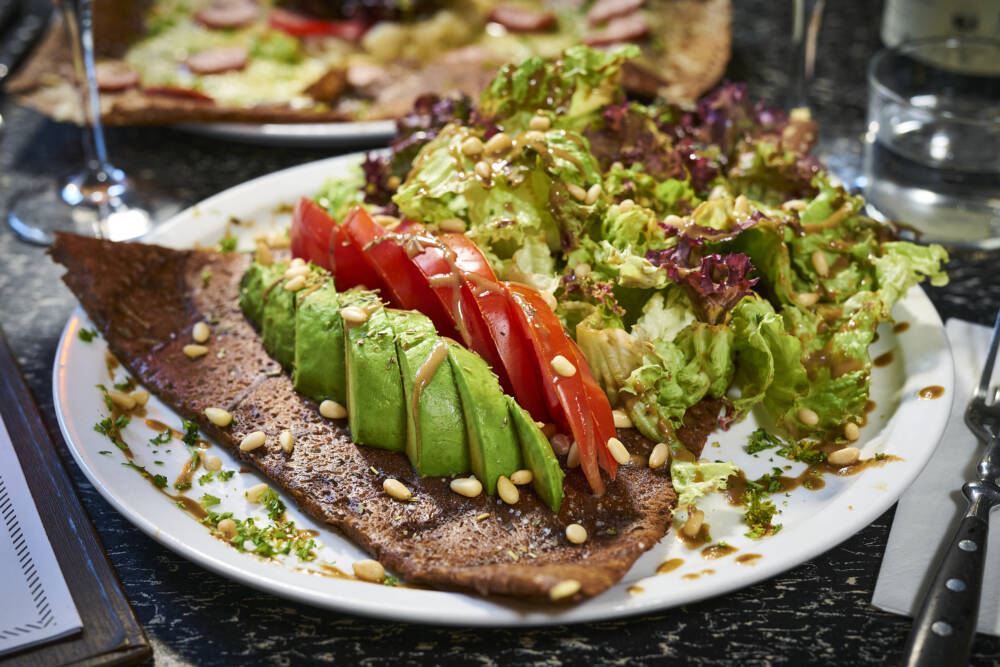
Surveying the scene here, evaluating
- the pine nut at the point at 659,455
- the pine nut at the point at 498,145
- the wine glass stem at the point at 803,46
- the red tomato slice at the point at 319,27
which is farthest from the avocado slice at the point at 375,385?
the red tomato slice at the point at 319,27

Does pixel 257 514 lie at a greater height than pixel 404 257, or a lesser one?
lesser

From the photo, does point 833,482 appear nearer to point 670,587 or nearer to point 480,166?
point 670,587

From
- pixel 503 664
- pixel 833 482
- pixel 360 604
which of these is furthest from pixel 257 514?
pixel 833 482

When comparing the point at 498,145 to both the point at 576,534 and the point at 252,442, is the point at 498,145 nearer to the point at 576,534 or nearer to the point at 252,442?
the point at 252,442

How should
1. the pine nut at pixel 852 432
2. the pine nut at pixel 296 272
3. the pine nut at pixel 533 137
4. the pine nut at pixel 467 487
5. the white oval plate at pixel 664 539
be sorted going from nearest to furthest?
1. the white oval plate at pixel 664 539
2. the pine nut at pixel 467 487
3. the pine nut at pixel 852 432
4. the pine nut at pixel 296 272
5. the pine nut at pixel 533 137

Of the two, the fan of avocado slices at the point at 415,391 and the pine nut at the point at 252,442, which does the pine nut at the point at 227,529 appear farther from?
the fan of avocado slices at the point at 415,391

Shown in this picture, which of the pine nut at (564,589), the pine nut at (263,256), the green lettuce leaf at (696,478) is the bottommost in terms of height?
the green lettuce leaf at (696,478)

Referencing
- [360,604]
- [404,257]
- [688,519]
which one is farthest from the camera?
[404,257]
